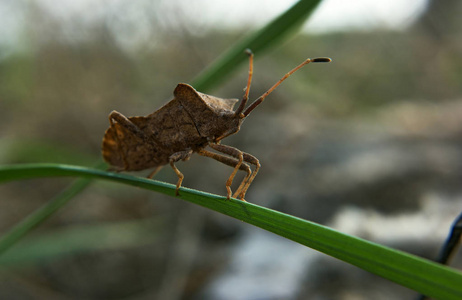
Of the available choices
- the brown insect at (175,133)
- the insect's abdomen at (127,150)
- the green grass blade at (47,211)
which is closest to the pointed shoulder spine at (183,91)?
the brown insect at (175,133)

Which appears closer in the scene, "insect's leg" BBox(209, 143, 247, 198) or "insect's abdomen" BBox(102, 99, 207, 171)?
"insect's leg" BBox(209, 143, 247, 198)

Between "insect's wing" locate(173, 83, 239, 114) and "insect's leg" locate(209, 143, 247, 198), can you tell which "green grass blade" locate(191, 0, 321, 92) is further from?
"insect's leg" locate(209, 143, 247, 198)

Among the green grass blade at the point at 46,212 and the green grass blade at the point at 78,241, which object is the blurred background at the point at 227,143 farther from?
the green grass blade at the point at 46,212

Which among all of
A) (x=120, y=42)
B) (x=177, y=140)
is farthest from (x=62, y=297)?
(x=120, y=42)

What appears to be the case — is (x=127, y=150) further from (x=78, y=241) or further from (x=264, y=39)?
(x=78, y=241)

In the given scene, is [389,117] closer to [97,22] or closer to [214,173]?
[214,173]

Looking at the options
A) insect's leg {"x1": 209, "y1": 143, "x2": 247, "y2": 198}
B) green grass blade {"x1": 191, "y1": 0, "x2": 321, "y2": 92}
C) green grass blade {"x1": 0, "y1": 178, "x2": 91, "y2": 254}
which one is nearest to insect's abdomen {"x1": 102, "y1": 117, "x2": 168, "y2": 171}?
green grass blade {"x1": 0, "y1": 178, "x2": 91, "y2": 254}
